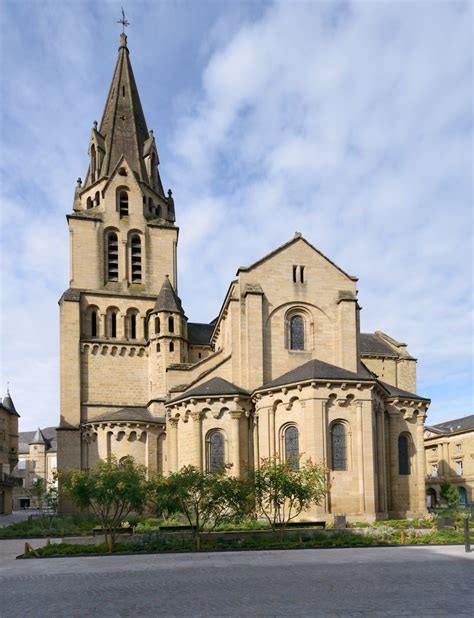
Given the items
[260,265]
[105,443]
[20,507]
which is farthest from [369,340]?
[20,507]

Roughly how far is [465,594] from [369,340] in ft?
152

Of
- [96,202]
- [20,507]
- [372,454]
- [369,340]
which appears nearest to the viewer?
[372,454]

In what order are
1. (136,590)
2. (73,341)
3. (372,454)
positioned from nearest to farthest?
(136,590) → (372,454) → (73,341)

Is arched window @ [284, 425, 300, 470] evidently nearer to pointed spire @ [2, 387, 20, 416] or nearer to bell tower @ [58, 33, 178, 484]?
bell tower @ [58, 33, 178, 484]

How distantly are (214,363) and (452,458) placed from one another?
47.3 meters

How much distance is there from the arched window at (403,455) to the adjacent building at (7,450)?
45.3 meters

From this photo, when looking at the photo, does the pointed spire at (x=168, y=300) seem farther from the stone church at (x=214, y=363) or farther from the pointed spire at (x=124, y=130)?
the pointed spire at (x=124, y=130)

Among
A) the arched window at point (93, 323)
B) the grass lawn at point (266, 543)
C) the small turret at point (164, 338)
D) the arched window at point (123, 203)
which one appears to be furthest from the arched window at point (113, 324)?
the grass lawn at point (266, 543)

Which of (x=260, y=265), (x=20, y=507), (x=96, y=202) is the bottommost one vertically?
(x=20, y=507)

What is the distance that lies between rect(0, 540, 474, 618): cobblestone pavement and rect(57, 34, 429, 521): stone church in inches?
440

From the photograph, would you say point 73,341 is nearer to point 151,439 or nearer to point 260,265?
point 151,439

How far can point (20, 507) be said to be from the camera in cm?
10475

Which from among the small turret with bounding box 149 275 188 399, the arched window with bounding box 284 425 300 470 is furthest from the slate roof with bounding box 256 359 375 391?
the small turret with bounding box 149 275 188 399

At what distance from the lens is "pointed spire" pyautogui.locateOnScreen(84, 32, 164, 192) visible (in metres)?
56.2
